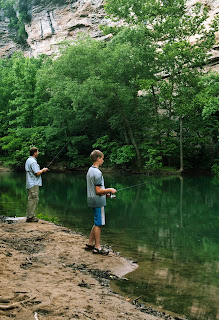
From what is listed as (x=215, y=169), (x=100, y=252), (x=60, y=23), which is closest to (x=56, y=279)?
(x=100, y=252)

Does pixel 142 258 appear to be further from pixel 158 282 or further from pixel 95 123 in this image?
pixel 95 123

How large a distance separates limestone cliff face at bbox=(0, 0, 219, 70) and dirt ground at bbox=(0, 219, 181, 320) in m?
38.5

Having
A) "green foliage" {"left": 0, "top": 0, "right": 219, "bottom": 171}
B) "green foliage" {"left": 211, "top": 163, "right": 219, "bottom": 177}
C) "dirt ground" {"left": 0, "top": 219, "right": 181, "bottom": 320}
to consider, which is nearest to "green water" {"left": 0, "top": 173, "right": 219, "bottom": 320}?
"dirt ground" {"left": 0, "top": 219, "right": 181, "bottom": 320}

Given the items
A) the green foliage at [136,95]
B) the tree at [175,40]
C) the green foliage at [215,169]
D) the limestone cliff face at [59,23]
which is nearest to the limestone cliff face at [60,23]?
the limestone cliff face at [59,23]

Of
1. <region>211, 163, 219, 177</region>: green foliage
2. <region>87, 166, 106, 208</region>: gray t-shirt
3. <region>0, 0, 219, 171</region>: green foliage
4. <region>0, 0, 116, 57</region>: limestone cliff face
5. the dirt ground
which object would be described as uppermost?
<region>0, 0, 116, 57</region>: limestone cliff face

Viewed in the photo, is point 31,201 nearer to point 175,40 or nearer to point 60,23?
point 175,40

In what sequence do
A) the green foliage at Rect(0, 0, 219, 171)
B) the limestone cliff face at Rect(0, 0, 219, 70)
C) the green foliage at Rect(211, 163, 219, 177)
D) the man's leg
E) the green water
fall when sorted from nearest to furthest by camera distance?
the green water
the man's leg
the green foliage at Rect(211, 163, 219, 177)
the green foliage at Rect(0, 0, 219, 171)
the limestone cliff face at Rect(0, 0, 219, 70)

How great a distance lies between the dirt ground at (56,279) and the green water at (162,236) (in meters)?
0.48

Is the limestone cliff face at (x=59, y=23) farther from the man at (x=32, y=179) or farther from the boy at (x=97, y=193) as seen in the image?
the boy at (x=97, y=193)

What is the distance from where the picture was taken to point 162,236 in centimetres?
782

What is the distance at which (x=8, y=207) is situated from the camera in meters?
11.6

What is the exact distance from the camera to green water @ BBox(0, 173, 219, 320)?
14.8 feet

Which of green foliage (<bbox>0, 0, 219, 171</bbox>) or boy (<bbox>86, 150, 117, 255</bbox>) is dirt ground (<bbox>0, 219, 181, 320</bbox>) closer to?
boy (<bbox>86, 150, 117, 255</bbox>)

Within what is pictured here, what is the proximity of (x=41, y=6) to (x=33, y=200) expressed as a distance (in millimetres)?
45273
